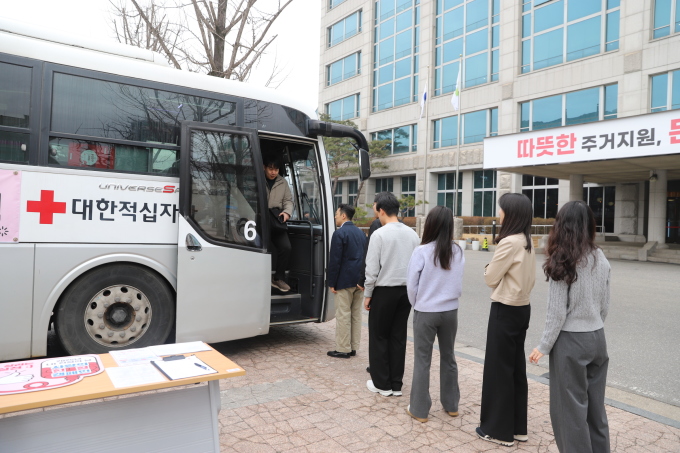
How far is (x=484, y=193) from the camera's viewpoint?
3309 centimetres

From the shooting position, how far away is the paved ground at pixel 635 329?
5.79m

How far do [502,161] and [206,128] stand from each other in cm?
1879

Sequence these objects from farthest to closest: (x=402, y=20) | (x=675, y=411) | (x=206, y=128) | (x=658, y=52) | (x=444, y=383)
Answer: (x=402, y=20), (x=658, y=52), (x=206, y=128), (x=675, y=411), (x=444, y=383)

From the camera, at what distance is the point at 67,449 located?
8.27 ft

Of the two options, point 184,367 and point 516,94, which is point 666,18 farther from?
point 184,367

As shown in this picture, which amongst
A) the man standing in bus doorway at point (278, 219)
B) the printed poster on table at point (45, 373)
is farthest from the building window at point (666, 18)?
the printed poster on table at point (45, 373)

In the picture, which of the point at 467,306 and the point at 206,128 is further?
the point at 467,306

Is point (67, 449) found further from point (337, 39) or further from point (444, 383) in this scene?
point (337, 39)

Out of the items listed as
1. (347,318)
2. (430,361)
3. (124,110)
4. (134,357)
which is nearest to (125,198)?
(124,110)

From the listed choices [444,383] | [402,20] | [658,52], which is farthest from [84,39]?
[402,20]

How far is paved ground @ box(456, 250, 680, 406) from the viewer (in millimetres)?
5789

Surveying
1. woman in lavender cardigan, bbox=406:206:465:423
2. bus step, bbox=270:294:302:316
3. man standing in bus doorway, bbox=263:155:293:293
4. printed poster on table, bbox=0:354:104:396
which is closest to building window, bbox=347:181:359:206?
man standing in bus doorway, bbox=263:155:293:293

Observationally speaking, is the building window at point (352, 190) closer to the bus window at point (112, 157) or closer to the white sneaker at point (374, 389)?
the bus window at point (112, 157)

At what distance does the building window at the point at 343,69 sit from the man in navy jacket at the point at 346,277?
126 ft
